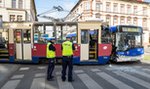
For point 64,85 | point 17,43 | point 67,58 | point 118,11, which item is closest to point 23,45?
point 17,43

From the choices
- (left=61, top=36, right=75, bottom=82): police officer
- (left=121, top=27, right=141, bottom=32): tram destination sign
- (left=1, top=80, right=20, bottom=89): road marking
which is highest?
(left=121, top=27, right=141, bottom=32): tram destination sign

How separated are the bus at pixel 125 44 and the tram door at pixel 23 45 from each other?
545 cm

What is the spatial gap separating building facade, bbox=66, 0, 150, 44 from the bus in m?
49.3

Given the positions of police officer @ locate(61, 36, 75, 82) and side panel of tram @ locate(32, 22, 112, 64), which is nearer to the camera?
police officer @ locate(61, 36, 75, 82)

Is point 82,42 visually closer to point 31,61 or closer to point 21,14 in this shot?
point 31,61

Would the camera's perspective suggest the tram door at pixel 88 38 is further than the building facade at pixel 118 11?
No

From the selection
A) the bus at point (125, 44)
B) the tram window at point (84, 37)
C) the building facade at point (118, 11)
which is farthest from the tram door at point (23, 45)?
the building facade at point (118, 11)

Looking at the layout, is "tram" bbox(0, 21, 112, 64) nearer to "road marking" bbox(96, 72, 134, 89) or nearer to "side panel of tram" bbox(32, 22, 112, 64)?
"side panel of tram" bbox(32, 22, 112, 64)

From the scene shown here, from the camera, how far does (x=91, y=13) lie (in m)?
70.1

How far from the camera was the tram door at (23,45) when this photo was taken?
18.3m

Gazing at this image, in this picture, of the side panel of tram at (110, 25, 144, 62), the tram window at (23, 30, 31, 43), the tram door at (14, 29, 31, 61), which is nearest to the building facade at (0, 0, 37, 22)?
the tram door at (14, 29, 31, 61)

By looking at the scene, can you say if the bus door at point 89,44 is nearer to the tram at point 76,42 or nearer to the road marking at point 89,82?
the tram at point 76,42

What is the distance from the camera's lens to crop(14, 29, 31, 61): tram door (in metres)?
18.3

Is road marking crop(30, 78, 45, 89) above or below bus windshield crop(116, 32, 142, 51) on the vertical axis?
below
